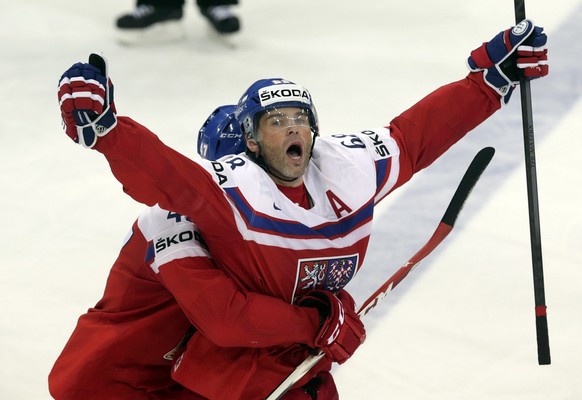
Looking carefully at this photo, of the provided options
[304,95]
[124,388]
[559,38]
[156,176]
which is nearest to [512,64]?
[304,95]

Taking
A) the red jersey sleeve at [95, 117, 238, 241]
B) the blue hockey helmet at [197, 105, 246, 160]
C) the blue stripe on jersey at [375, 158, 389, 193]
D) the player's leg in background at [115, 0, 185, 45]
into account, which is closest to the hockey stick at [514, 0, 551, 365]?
the blue stripe on jersey at [375, 158, 389, 193]

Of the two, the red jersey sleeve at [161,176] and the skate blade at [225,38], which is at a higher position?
the red jersey sleeve at [161,176]

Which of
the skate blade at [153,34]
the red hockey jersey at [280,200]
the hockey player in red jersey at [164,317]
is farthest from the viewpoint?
the skate blade at [153,34]

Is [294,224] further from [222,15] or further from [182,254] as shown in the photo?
[222,15]

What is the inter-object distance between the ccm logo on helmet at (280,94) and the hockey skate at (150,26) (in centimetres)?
330

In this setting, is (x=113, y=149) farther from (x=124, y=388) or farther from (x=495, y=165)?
(x=495, y=165)

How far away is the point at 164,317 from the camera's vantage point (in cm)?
325

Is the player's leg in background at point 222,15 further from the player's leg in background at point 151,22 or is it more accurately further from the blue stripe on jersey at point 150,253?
the blue stripe on jersey at point 150,253

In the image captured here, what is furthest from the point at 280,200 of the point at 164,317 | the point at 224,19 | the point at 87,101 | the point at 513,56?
the point at 224,19

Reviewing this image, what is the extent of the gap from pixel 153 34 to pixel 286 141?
3486 mm

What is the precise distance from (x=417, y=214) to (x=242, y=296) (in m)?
2.10

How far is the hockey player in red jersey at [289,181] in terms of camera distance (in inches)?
114

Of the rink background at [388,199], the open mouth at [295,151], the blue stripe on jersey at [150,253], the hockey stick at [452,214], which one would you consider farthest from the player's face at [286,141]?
the rink background at [388,199]

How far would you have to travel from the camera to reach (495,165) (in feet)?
17.3
